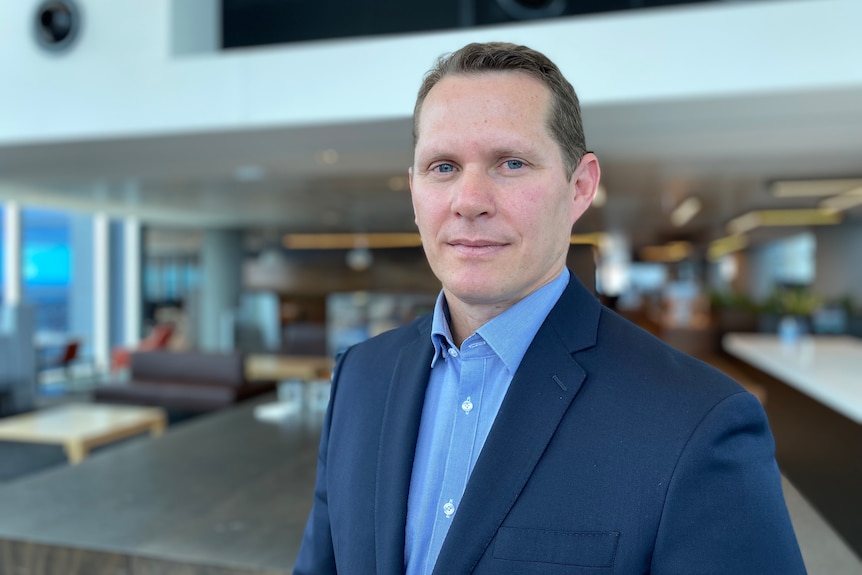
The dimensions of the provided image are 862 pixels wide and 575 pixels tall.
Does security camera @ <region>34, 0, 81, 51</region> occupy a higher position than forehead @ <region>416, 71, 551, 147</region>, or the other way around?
security camera @ <region>34, 0, 81, 51</region>

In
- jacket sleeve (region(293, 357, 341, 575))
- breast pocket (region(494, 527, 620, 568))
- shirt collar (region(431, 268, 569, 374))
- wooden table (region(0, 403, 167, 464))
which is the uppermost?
shirt collar (region(431, 268, 569, 374))

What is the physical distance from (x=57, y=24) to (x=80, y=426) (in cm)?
300

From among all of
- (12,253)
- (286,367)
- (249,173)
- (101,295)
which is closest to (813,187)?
(249,173)

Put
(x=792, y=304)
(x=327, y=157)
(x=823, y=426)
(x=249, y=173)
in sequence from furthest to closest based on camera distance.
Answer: (x=792, y=304)
(x=249, y=173)
(x=327, y=157)
(x=823, y=426)

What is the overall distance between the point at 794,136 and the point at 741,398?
4.91 metres

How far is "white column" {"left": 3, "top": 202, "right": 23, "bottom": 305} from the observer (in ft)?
29.1

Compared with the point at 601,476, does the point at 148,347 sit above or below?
below

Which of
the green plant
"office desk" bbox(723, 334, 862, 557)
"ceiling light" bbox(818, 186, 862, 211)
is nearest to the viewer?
"office desk" bbox(723, 334, 862, 557)

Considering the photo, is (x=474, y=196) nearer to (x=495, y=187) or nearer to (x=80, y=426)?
(x=495, y=187)

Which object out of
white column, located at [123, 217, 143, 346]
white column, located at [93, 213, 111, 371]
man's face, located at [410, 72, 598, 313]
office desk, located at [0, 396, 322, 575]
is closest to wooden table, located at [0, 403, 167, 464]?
office desk, located at [0, 396, 322, 575]

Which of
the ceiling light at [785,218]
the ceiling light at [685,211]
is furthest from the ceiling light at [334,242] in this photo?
the ceiling light at [785,218]

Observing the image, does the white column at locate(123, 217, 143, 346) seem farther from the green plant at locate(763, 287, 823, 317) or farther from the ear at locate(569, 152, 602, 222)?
the ear at locate(569, 152, 602, 222)

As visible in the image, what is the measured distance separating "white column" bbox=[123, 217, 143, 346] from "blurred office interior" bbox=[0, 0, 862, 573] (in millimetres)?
506

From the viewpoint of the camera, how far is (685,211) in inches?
412
